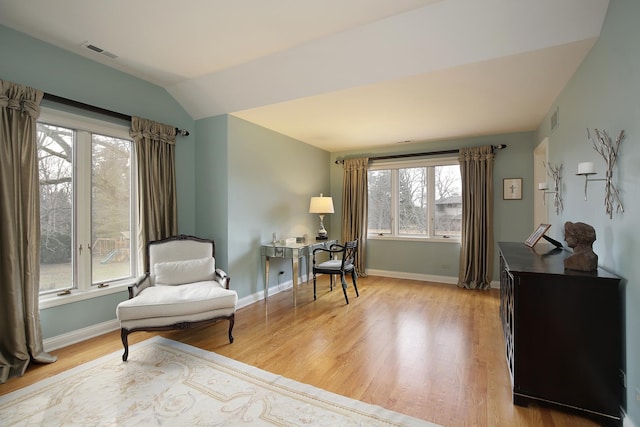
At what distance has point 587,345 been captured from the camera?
5.83 ft

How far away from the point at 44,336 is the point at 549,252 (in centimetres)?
455

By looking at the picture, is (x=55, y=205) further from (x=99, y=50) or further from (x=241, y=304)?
(x=241, y=304)

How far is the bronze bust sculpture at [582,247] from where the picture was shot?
6.17 feet

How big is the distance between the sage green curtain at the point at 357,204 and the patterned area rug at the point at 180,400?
3516 mm

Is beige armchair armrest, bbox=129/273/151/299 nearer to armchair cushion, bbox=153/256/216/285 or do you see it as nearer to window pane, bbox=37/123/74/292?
armchair cushion, bbox=153/256/216/285

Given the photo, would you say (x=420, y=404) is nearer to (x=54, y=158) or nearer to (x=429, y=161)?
(x=54, y=158)

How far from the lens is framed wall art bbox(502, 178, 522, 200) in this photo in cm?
457

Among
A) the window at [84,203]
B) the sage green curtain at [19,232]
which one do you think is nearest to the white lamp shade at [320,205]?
the window at [84,203]

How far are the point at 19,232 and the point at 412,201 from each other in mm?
5060

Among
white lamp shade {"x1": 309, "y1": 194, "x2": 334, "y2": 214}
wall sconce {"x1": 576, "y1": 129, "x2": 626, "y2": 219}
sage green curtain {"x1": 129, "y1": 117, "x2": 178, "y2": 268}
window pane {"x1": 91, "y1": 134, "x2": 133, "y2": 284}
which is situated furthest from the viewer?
white lamp shade {"x1": 309, "y1": 194, "x2": 334, "y2": 214}

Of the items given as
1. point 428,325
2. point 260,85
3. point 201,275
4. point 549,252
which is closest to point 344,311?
point 428,325

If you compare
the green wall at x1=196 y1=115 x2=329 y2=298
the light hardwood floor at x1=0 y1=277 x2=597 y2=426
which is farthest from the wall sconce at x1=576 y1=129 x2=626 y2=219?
the green wall at x1=196 y1=115 x2=329 y2=298

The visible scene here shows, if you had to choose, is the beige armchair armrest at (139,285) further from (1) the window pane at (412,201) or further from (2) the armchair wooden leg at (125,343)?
(1) the window pane at (412,201)

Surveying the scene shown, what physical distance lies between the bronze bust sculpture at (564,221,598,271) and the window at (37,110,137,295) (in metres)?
4.01
